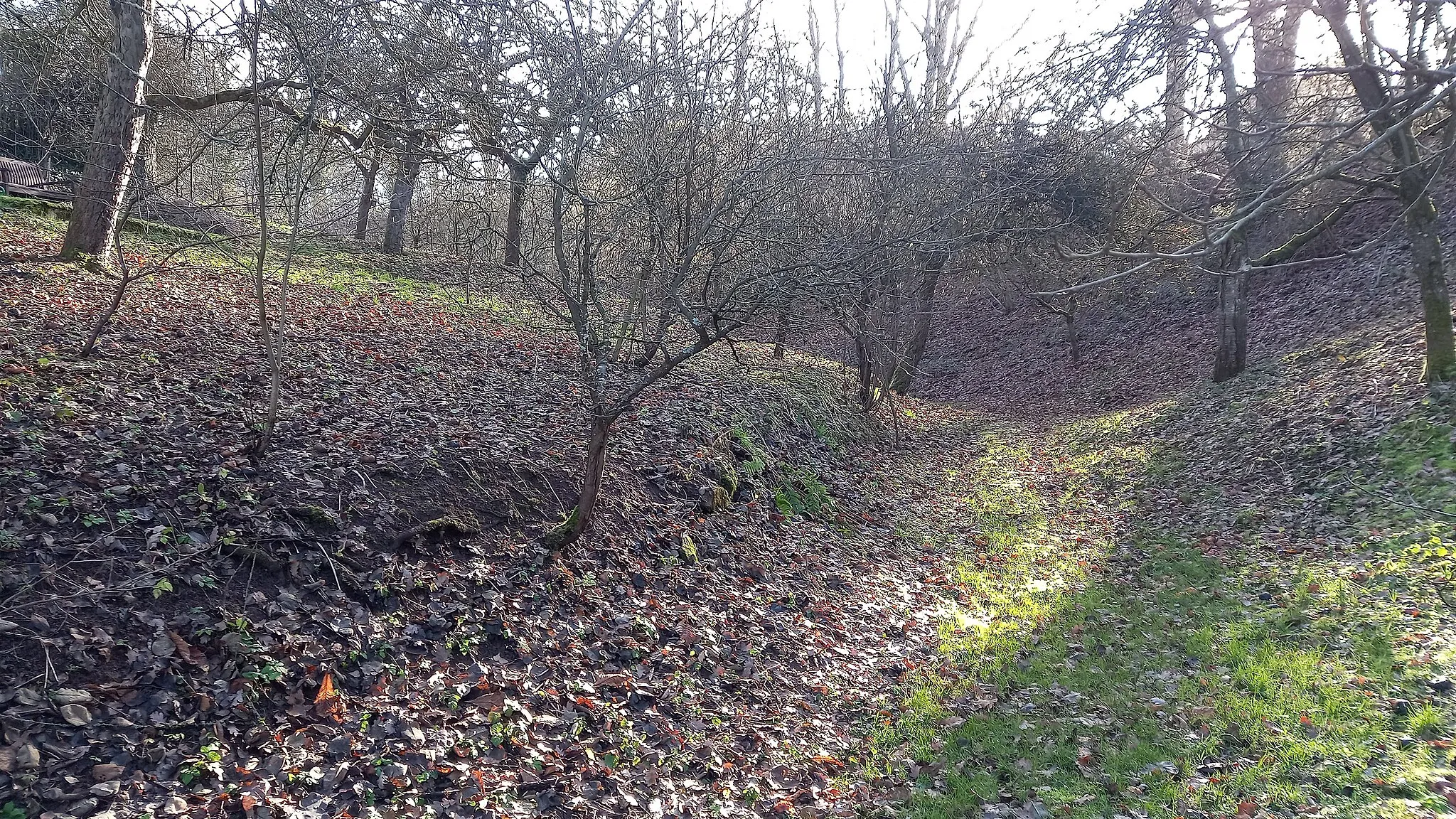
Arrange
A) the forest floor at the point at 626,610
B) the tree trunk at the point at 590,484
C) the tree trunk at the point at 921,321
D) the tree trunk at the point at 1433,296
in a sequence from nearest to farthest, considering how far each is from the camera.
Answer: the forest floor at the point at 626,610, the tree trunk at the point at 590,484, the tree trunk at the point at 1433,296, the tree trunk at the point at 921,321

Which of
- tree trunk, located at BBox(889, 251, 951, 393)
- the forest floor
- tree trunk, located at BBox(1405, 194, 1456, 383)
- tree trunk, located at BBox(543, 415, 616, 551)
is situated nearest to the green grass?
the forest floor

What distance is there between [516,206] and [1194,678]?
7044 mm

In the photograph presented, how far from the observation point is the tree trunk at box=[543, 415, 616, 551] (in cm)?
599

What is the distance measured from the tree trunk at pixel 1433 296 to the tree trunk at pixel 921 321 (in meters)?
5.17

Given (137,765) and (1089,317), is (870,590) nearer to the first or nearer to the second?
(137,765)

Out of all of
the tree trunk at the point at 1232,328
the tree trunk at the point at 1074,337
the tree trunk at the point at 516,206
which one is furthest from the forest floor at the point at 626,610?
the tree trunk at the point at 1074,337

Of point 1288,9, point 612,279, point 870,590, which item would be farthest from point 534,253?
point 1288,9

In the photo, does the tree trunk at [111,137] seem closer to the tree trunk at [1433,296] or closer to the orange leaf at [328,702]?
the orange leaf at [328,702]

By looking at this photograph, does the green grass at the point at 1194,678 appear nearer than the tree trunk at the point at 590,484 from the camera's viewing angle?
Yes

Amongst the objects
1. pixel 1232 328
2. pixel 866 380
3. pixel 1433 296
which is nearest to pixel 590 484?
pixel 866 380

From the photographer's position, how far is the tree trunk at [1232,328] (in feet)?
41.2

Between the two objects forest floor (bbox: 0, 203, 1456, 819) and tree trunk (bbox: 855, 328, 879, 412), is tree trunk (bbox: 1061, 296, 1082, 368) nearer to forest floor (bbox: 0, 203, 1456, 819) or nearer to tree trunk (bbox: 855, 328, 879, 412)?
tree trunk (bbox: 855, 328, 879, 412)

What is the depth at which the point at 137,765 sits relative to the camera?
10.9 feet

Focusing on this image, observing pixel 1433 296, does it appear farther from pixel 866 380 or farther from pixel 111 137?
pixel 111 137
